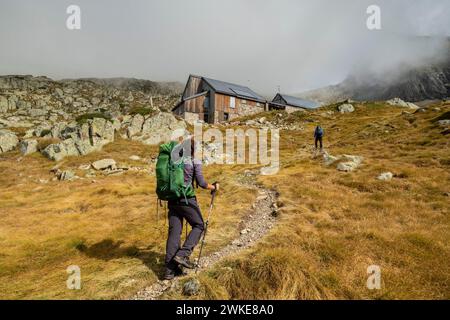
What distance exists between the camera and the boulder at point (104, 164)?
31.0 m

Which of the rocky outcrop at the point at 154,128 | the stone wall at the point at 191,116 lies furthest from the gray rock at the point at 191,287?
the stone wall at the point at 191,116

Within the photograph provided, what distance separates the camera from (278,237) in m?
9.73

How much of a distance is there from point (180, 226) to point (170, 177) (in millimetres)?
1377

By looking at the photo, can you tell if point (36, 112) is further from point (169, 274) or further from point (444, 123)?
Result: point (169, 274)

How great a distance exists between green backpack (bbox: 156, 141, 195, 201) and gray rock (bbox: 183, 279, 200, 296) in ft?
6.61

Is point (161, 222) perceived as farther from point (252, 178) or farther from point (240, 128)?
point (240, 128)

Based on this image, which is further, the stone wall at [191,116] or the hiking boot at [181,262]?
the stone wall at [191,116]

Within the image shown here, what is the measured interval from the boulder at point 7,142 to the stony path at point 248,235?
132ft

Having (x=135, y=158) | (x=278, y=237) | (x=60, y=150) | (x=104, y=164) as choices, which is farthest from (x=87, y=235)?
(x=60, y=150)

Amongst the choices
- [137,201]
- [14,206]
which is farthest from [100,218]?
[14,206]

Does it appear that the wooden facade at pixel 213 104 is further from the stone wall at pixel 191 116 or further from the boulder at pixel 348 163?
the boulder at pixel 348 163

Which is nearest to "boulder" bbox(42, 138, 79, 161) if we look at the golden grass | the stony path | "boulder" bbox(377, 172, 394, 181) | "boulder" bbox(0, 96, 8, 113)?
the golden grass

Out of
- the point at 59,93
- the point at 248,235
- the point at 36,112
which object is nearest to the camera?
the point at 248,235

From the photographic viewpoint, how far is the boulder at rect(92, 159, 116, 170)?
31.0m
